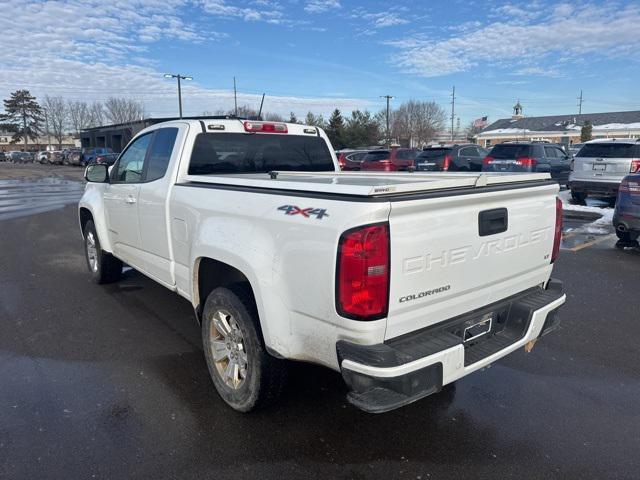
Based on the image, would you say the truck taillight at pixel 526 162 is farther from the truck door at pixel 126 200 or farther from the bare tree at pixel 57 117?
the bare tree at pixel 57 117

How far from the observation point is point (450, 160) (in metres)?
18.0

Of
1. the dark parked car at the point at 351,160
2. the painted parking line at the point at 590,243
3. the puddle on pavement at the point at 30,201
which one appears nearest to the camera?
the painted parking line at the point at 590,243

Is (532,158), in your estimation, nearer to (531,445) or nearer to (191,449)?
(531,445)

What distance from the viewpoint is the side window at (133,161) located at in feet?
15.7

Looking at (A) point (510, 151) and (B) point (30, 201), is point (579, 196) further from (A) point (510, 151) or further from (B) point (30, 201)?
(B) point (30, 201)

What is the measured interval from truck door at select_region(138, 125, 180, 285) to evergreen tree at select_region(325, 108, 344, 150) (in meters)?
55.2

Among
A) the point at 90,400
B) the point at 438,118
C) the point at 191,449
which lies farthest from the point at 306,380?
the point at 438,118

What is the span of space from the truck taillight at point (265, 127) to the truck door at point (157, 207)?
65cm

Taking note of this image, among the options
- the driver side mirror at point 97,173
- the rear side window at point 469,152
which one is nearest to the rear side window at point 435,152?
the rear side window at point 469,152

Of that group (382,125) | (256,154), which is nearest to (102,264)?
(256,154)

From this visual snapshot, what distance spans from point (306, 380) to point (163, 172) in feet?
6.98

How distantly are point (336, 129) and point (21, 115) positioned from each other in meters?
70.4

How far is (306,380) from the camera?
379cm

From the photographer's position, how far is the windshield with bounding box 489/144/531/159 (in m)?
15.0
